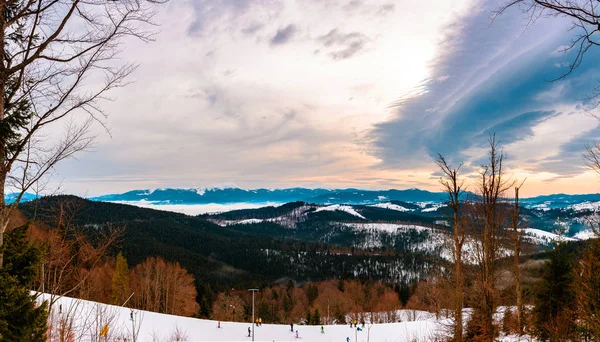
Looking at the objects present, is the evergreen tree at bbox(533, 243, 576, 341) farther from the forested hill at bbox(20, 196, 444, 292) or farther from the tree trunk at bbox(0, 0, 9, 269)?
the forested hill at bbox(20, 196, 444, 292)

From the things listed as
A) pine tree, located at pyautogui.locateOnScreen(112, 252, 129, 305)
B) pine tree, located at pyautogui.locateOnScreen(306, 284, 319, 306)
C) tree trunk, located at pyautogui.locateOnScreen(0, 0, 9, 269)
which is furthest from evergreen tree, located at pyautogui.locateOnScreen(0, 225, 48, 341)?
pine tree, located at pyautogui.locateOnScreen(306, 284, 319, 306)

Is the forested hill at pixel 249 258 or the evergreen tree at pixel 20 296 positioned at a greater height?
the evergreen tree at pixel 20 296

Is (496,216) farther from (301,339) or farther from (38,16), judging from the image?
(301,339)

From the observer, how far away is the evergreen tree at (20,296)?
6.56 meters

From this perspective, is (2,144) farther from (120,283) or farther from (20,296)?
(120,283)

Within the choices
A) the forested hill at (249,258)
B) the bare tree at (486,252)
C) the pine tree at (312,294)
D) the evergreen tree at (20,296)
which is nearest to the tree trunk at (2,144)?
the evergreen tree at (20,296)

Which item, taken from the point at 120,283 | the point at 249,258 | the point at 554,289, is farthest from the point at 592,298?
the point at 249,258

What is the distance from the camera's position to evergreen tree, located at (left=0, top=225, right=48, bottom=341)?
21.5ft

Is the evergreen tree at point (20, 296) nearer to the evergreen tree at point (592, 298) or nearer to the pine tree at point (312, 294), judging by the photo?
the evergreen tree at point (592, 298)

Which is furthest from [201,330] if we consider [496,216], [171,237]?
[171,237]

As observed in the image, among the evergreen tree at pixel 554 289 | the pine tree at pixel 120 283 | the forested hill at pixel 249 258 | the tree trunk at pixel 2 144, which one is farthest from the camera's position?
the forested hill at pixel 249 258

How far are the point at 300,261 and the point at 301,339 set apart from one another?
112744 mm

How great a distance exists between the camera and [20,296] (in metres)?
7.01

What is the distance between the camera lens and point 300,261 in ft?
451
